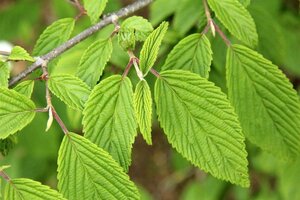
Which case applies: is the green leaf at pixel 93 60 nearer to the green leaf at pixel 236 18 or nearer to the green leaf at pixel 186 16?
the green leaf at pixel 236 18

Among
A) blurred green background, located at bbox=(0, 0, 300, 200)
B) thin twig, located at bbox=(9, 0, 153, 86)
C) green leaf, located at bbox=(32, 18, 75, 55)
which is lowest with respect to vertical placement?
blurred green background, located at bbox=(0, 0, 300, 200)

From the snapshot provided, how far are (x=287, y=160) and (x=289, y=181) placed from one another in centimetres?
83

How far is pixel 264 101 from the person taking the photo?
138 cm

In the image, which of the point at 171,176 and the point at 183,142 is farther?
the point at 171,176

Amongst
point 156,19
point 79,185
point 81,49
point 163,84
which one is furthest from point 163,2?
point 79,185

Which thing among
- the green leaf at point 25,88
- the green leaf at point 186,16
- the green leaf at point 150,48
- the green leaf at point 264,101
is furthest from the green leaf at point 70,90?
the green leaf at point 186,16

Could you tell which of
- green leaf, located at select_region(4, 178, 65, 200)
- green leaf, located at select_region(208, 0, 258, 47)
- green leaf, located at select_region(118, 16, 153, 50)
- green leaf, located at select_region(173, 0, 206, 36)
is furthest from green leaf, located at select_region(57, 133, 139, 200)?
green leaf, located at select_region(173, 0, 206, 36)

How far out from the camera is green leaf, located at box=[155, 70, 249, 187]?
1196mm

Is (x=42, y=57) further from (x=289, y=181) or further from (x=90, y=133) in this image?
(x=289, y=181)

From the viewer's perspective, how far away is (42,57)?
1331 millimetres

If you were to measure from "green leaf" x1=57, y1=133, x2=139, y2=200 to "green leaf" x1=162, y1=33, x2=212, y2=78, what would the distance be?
30 centimetres

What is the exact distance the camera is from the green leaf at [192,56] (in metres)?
1.31

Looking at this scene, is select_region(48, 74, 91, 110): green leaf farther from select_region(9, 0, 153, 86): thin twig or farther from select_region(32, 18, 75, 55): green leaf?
select_region(32, 18, 75, 55): green leaf

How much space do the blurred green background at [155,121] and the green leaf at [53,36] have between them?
5cm
